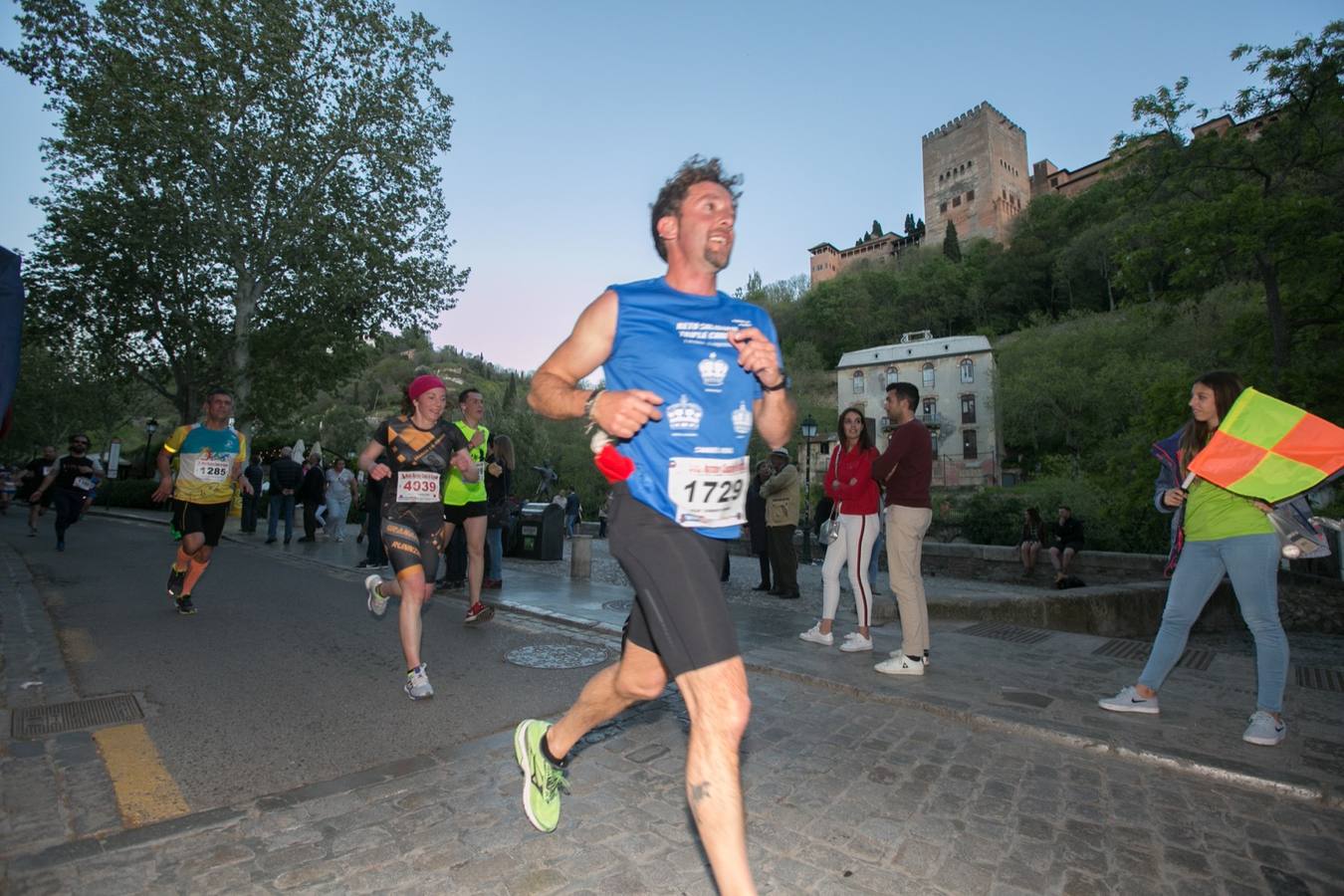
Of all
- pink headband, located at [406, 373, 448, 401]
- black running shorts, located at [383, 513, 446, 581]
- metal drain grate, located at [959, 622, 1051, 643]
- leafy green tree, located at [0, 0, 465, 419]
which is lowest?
metal drain grate, located at [959, 622, 1051, 643]

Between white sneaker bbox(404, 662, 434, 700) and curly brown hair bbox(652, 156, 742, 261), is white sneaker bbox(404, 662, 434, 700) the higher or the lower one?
the lower one

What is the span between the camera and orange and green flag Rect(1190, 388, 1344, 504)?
3.71 meters

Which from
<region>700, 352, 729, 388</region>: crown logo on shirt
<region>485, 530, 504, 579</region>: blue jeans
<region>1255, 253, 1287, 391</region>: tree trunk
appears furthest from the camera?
<region>1255, 253, 1287, 391</region>: tree trunk

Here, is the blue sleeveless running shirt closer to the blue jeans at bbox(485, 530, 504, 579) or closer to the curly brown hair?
the curly brown hair

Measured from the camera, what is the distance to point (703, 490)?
7.10 ft

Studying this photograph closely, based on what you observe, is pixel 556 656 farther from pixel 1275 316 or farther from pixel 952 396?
A: pixel 952 396

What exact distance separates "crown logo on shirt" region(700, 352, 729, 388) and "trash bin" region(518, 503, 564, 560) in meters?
10.7

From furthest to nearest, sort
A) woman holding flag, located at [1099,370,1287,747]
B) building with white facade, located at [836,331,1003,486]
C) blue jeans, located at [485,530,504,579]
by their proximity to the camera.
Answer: building with white facade, located at [836,331,1003,486]
blue jeans, located at [485,530,504,579]
woman holding flag, located at [1099,370,1287,747]

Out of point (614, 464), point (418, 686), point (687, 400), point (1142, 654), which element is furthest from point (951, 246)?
point (614, 464)

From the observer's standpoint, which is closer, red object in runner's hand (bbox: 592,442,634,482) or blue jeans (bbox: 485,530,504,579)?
red object in runner's hand (bbox: 592,442,634,482)

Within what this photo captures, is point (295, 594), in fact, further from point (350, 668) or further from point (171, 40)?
point (171, 40)

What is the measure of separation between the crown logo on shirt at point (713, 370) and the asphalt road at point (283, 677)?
2385 millimetres

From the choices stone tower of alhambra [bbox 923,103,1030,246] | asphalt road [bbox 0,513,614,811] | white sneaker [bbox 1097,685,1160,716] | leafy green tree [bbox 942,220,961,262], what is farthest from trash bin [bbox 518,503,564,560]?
stone tower of alhambra [bbox 923,103,1030,246]

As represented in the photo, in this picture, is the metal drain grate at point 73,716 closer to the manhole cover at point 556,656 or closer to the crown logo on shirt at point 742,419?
the manhole cover at point 556,656
